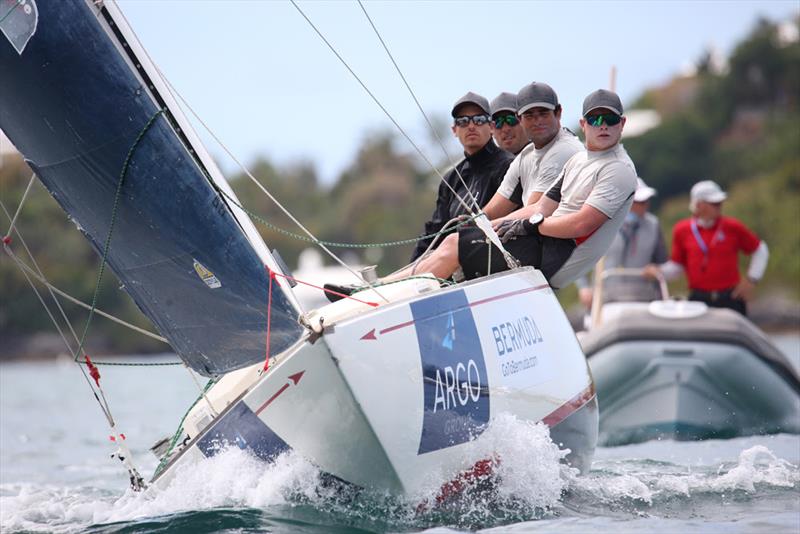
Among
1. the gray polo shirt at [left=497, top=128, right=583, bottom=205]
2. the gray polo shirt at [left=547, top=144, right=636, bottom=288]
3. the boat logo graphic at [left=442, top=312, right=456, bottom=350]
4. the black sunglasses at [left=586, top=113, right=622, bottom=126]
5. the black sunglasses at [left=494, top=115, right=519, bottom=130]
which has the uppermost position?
the black sunglasses at [left=494, top=115, right=519, bottom=130]

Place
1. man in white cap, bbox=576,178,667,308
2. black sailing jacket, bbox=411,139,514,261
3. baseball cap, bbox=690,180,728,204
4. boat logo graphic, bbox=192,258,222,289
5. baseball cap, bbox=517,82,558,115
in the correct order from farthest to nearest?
1. man in white cap, bbox=576,178,667,308
2. baseball cap, bbox=690,180,728,204
3. black sailing jacket, bbox=411,139,514,261
4. baseball cap, bbox=517,82,558,115
5. boat logo graphic, bbox=192,258,222,289

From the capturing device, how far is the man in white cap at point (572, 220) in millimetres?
6539

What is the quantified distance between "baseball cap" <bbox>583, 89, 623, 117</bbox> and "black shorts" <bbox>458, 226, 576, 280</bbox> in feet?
2.28

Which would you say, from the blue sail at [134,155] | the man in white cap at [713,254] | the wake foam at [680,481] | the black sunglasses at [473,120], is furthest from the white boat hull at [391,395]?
the man in white cap at [713,254]

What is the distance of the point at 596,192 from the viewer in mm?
6559

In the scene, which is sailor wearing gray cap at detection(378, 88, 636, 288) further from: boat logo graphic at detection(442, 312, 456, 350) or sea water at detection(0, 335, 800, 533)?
sea water at detection(0, 335, 800, 533)

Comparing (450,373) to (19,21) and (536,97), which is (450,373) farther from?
(19,21)

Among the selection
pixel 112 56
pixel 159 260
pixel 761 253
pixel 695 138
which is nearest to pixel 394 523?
pixel 159 260

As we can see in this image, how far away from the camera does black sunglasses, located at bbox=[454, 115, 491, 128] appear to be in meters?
7.20

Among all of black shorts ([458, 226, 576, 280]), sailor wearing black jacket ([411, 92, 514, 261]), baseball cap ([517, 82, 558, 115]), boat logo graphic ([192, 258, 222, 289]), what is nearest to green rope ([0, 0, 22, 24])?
boat logo graphic ([192, 258, 222, 289])

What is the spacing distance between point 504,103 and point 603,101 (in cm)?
76

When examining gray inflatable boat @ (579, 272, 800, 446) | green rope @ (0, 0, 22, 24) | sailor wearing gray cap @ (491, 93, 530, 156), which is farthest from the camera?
gray inflatable boat @ (579, 272, 800, 446)

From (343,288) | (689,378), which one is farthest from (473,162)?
(689,378)

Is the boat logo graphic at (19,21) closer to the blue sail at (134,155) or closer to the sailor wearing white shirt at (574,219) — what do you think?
the blue sail at (134,155)
